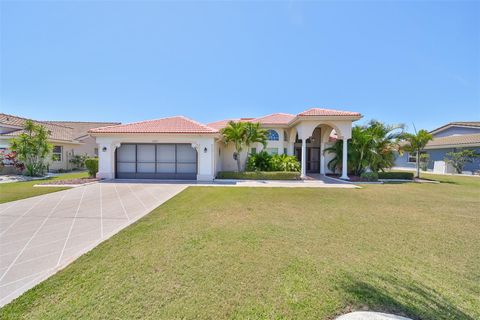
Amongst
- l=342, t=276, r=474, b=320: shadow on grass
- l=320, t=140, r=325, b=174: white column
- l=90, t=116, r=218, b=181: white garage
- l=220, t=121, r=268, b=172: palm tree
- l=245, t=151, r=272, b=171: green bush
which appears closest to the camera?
l=342, t=276, r=474, b=320: shadow on grass

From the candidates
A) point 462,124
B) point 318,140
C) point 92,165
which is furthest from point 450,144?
point 92,165

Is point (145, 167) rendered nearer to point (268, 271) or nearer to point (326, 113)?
point (268, 271)

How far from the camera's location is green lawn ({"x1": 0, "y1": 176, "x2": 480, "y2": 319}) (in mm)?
2754

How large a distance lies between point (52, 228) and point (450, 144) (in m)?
37.9

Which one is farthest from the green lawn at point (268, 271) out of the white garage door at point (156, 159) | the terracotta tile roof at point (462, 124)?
the terracotta tile roof at point (462, 124)

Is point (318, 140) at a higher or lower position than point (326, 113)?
lower

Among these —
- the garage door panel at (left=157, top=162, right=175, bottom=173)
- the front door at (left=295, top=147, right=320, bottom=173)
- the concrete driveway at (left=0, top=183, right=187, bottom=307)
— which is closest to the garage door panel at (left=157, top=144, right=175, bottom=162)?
the garage door panel at (left=157, top=162, right=175, bottom=173)

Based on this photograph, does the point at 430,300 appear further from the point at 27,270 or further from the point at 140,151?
the point at 140,151

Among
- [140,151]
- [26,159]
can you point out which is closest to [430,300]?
[140,151]

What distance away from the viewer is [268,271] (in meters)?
3.65

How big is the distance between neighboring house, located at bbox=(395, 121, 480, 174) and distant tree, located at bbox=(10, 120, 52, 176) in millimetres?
36396

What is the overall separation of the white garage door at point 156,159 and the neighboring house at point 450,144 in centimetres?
2383

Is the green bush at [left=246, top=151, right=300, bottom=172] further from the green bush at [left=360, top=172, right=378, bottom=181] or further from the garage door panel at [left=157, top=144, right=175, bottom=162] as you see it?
the garage door panel at [left=157, top=144, right=175, bottom=162]

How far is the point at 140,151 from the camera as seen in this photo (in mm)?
16812
